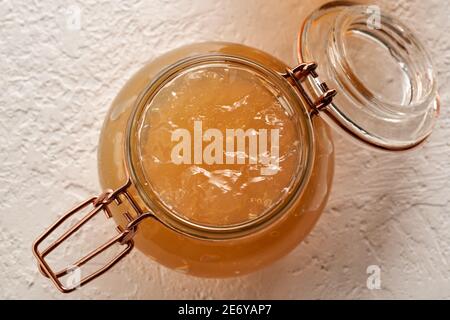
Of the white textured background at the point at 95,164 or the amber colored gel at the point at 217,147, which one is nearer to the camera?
the amber colored gel at the point at 217,147

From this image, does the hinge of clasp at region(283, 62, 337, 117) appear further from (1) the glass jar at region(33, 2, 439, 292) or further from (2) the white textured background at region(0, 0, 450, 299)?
(2) the white textured background at region(0, 0, 450, 299)

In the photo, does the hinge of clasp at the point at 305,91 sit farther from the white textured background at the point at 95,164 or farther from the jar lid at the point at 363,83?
the white textured background at the point at 95,164

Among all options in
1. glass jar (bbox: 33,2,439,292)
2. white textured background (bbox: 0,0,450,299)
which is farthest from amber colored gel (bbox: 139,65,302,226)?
white textured background (bbox: 0,0,450,299)

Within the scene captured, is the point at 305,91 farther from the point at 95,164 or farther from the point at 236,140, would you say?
the point at 95,164

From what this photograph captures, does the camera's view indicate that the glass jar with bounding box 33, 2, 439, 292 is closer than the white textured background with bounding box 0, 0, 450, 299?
Yes

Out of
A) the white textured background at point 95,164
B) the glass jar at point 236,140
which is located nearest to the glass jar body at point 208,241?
the glass jar at point 236,140

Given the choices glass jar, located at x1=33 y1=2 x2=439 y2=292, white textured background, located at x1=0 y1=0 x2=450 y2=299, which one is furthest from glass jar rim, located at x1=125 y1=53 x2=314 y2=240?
white textured background, located at x1=0 y1=0 x2=450 y2=299

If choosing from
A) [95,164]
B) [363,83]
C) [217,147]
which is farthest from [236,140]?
[95,164]
